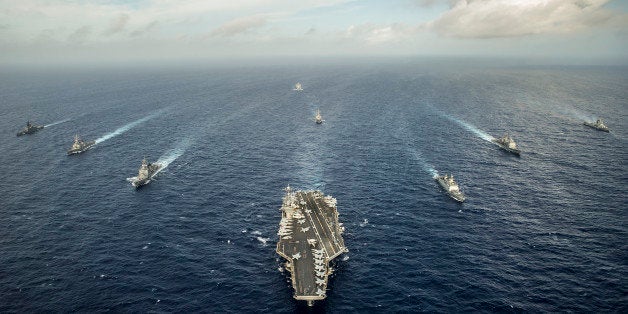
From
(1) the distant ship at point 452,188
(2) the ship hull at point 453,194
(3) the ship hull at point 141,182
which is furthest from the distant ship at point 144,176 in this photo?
(1) the distant ship at point 452,188

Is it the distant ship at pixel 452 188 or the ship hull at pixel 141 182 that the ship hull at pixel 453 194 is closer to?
the distant ship at pixel 452 188

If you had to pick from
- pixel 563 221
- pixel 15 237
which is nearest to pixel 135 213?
pixel 15 237

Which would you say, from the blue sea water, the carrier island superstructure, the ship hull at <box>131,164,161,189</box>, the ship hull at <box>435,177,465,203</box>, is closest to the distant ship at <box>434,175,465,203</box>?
the ship hull at <box>435,177,465,203</box>

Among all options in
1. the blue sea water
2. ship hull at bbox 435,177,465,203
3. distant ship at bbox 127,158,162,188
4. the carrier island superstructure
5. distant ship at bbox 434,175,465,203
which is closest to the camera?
the blue sea water

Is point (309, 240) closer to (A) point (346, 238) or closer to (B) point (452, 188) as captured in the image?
(A) point (346, 238)

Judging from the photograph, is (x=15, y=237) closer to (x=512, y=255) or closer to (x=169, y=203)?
(x=169, y=203)

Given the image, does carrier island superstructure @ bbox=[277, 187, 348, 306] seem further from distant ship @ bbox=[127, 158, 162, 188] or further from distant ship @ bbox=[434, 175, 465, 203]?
distant ship @ bbox=[127, 158, 162, 188]

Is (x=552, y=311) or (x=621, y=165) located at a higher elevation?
(x=621, y=165)

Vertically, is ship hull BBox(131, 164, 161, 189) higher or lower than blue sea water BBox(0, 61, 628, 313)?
higher

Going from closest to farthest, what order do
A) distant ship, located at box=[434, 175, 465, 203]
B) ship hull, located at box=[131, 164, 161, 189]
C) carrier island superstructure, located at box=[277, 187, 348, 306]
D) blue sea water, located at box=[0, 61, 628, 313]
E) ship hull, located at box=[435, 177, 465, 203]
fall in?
1. blue sea water, located at box=[0, 61, 628, 313]
2. carrier island superstructure, located at box=[277, 187, 348, 306]
3. ship hull, located at box=[435, 177, 465, 203]
4. distant ship, located at box=[434, 175, 465, 203]
5. ship hull, located at box=[131, 164, 161, 189]
